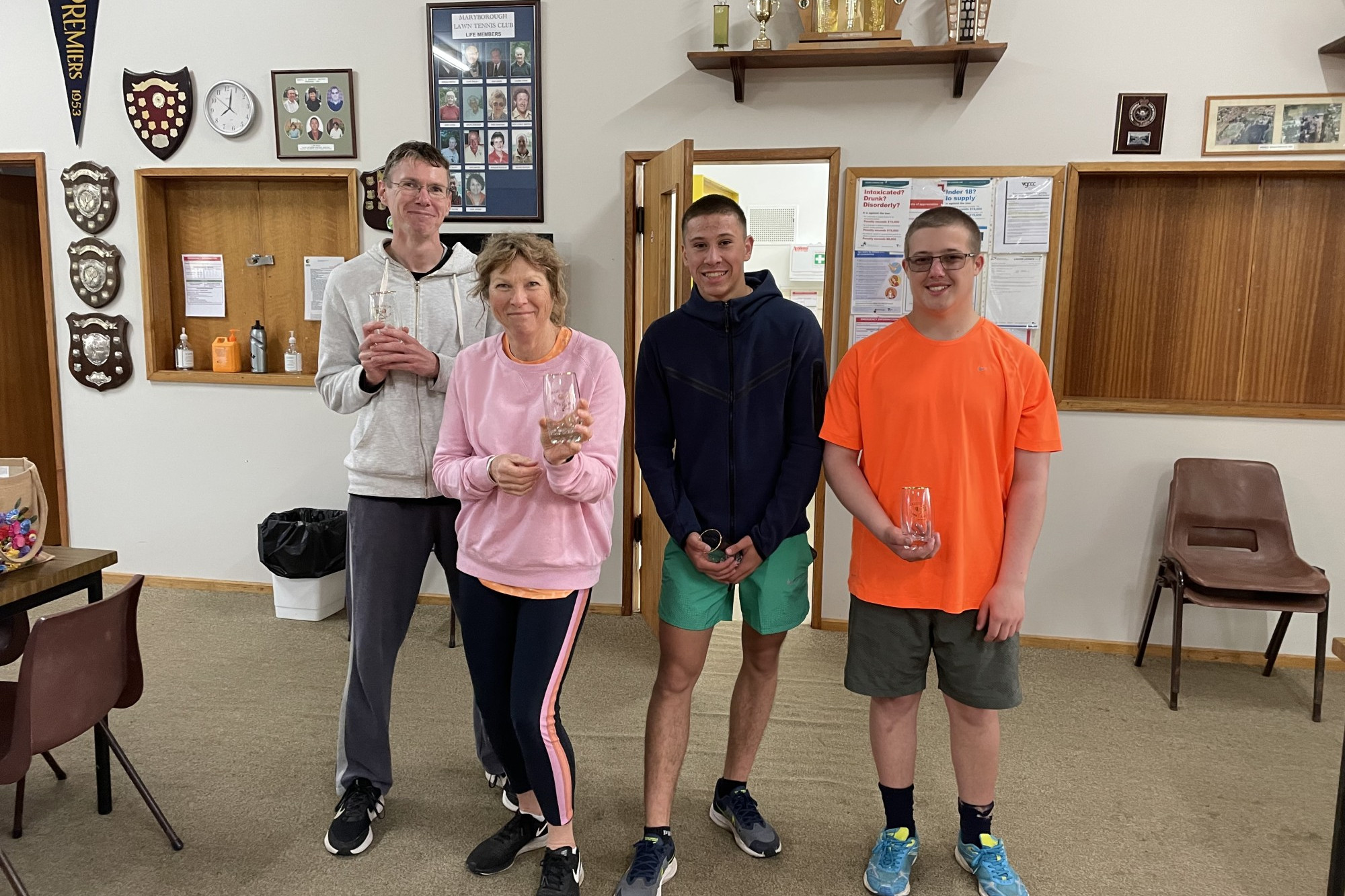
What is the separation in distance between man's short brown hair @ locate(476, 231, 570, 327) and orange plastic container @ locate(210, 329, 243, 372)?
2633mm

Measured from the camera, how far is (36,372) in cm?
460

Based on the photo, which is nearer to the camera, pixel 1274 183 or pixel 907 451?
pixel 907 451

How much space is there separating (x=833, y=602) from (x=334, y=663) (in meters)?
2.00

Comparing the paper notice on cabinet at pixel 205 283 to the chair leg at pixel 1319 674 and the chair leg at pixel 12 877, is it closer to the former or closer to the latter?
the chair leg at pixel 12 877

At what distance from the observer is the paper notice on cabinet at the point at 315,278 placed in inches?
153

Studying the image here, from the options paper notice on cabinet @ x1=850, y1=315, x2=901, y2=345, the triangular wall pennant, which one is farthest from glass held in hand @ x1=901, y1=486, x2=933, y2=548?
the triangular wall pennant

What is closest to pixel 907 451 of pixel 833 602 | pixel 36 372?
pixel 833 602

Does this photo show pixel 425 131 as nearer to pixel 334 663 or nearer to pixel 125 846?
pixel 334 663

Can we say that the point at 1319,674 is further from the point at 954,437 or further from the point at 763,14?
the point at 763,14

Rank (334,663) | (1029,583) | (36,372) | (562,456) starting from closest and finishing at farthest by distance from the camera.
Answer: (562,456), (334,663), (1029,583), (36,372)

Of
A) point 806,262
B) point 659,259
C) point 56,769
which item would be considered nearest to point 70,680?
point 56,769

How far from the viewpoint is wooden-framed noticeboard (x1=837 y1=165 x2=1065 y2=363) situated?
3.35m

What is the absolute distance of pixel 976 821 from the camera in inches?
78.3

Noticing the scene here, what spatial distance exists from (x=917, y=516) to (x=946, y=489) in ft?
0.41
